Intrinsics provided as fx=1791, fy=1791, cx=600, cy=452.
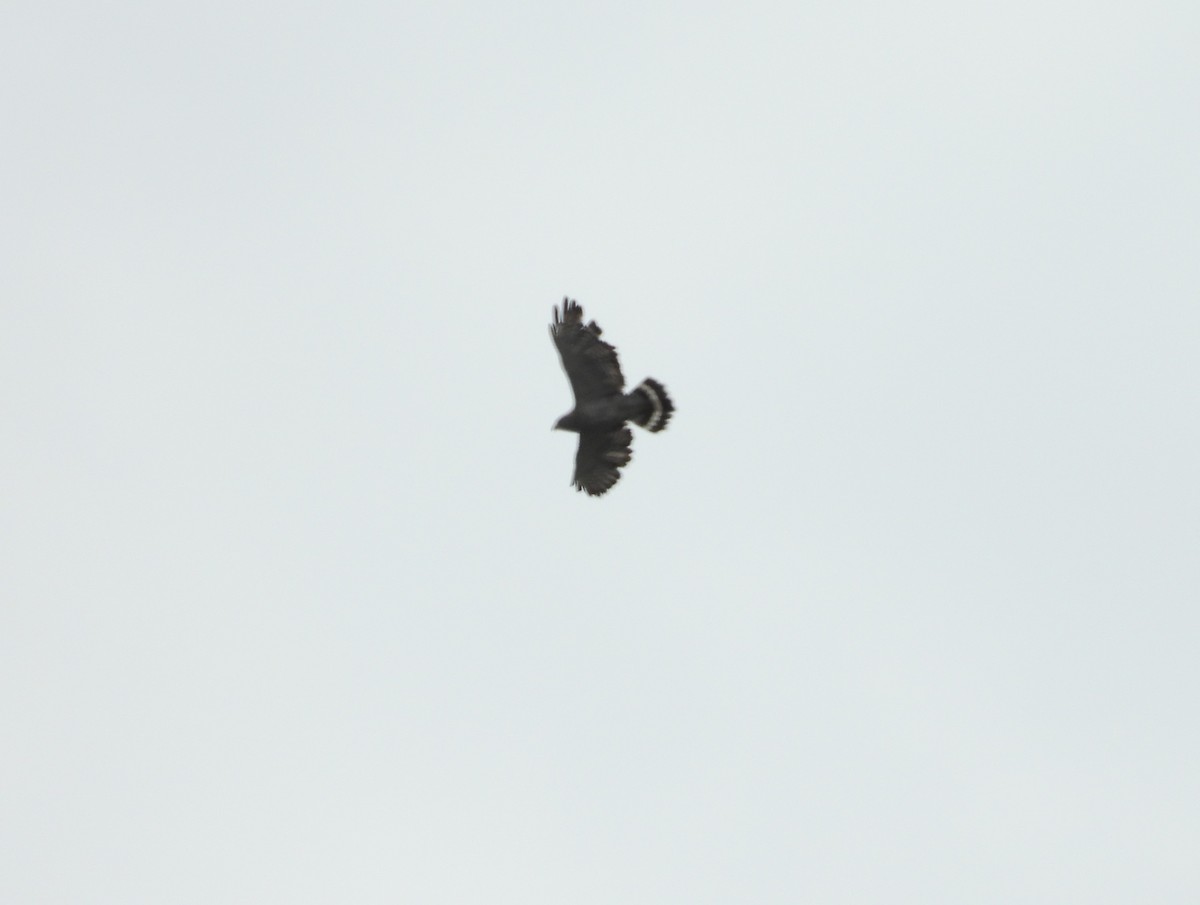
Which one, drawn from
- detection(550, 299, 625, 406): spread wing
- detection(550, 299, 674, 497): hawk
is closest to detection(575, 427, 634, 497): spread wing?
detection(550, 299, 674, 497): hawk

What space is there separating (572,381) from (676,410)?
1.86m

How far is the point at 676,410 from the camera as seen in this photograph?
30828mm

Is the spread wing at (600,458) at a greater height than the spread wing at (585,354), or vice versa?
the spread wing at (585,354)

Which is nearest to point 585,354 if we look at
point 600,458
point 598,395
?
point 598,395

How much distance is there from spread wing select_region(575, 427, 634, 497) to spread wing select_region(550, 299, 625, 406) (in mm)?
1011

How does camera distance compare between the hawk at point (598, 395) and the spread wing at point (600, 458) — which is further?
the spread wing at point (600, 458)

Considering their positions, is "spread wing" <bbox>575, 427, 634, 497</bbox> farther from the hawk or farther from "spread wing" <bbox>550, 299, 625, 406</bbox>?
"spread wing" <bbox>550, 299, 625, 406</bbox>

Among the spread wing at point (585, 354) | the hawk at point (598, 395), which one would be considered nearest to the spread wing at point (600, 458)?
the hawk at point (598, 395)

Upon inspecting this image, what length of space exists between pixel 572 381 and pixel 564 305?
1.31 m

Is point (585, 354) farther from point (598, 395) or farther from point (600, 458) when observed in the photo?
point (600, 458)

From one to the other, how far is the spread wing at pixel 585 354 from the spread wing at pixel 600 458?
3.32ft

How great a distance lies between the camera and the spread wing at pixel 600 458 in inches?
1232

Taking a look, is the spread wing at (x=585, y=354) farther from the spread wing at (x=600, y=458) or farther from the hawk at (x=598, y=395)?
the spread wing at (x=600, y=458)

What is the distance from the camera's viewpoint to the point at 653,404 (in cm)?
3064
